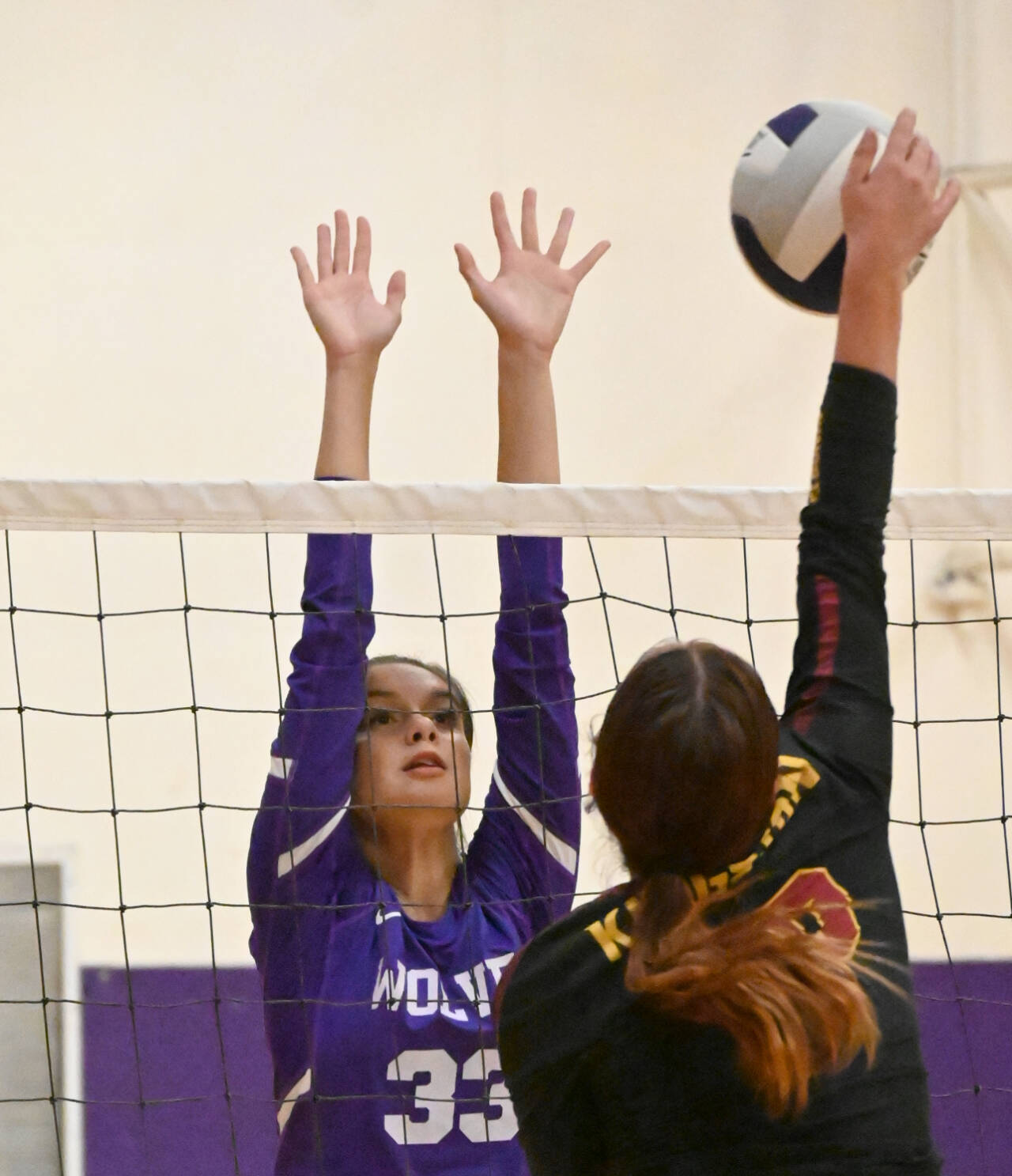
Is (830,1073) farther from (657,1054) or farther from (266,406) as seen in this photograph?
(266,406)

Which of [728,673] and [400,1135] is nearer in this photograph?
[728,673]

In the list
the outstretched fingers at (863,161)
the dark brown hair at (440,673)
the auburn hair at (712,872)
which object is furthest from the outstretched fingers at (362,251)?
the auburn hair at (712,872)

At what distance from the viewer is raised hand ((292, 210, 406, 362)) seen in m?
1.96

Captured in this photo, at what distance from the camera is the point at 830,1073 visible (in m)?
0.93

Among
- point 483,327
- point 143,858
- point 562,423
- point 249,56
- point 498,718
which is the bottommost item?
point 143,858

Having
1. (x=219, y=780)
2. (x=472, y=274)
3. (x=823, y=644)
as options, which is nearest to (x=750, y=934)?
(x=823, y=644)

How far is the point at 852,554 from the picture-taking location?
3.51 feet

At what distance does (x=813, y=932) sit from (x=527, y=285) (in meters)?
1.21

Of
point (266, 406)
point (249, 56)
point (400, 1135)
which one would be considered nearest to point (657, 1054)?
point (400, 1135)

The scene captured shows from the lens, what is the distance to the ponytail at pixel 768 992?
91cm

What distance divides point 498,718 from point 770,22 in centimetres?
305

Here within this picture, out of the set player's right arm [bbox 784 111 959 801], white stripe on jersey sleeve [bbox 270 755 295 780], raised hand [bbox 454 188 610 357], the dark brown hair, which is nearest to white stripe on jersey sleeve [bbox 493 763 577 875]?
the dark brown hair

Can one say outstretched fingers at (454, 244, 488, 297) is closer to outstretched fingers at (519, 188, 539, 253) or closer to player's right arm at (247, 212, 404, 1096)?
outstretched fingers at (519, 188, 539, 253)

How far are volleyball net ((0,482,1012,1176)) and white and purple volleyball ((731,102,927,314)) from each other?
144cm
